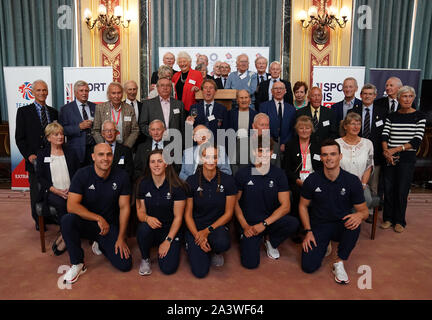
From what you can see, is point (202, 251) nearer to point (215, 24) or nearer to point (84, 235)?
point (84, 235)

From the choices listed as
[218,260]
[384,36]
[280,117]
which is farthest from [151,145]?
[384,36]

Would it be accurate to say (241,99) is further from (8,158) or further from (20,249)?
(8,158)

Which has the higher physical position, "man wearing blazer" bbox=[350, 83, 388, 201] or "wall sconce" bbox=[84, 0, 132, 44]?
"wall sconce" bbox=[84, 0, 132, 44]

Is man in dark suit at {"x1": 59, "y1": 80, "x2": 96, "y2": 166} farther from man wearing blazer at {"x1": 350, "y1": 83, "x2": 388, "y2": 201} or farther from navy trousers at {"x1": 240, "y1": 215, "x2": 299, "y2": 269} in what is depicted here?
man wearing blazer at {"x1": 350, "y1": 83, "x2": 388, "y2": 201}

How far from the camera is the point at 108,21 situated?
594 cm

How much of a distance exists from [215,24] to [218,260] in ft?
15.9

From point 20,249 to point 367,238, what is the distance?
10.2 ft

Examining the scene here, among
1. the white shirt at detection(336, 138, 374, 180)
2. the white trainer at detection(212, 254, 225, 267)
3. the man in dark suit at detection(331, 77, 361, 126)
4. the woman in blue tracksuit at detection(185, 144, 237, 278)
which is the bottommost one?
the white trainer at detection(212, 254, 225, 267)

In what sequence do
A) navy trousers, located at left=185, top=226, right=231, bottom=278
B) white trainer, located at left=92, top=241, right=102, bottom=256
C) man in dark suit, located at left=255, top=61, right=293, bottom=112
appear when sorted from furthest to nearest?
man in dark suit, located at left=255, top=61, right=293, bottom=112
white trainer, located at left=92, top=241, right=102, bottom=256
navy trousers, located at left=185, top=226, right=231, bottom=278

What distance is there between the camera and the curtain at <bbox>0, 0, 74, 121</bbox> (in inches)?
239

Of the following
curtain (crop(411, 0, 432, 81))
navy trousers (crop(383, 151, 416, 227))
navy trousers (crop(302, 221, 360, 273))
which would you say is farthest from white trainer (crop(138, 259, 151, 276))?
curtain (crop(411, 0, 432, 81))

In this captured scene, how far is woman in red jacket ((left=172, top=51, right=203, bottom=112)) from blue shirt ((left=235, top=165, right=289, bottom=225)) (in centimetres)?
134

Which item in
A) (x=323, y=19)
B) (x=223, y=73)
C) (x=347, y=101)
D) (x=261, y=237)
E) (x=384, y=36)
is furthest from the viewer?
(x=384, y=36)
